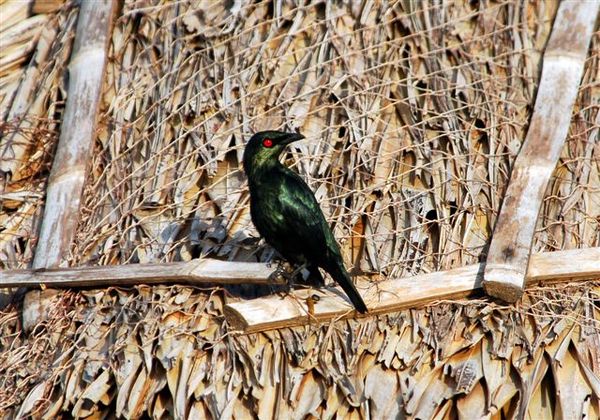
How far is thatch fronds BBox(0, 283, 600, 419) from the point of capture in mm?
5895

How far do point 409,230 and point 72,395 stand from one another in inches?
75.6

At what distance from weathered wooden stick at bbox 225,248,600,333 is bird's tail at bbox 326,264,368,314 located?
10 centimetres

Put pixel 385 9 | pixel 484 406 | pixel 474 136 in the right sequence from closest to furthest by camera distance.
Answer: pixel 484 406 < pixel 474 136 < pixel 385 9

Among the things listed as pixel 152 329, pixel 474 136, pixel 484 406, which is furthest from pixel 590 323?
pixel 152 329

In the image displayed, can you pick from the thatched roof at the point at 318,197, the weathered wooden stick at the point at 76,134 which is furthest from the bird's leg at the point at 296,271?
the weathered wooden stick at the point at 76,134

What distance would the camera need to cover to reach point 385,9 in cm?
720

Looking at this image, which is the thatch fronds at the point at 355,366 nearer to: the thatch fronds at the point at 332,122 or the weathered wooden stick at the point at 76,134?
the thatch fronds at the point at 332,122

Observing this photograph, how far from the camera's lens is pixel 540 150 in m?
6.53

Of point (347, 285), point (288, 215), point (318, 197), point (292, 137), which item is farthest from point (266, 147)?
point (347, 285)

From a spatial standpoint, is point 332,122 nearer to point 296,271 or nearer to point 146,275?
point 296,271

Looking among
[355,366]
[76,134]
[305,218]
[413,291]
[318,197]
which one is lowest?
[355,366]

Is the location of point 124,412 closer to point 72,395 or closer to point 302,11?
point 72,395

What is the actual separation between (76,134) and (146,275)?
4.48 ft

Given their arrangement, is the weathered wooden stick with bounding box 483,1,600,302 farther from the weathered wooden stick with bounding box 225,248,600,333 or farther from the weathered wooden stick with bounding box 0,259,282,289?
the weathered wooden stick with bounding box 0,259,282,289
